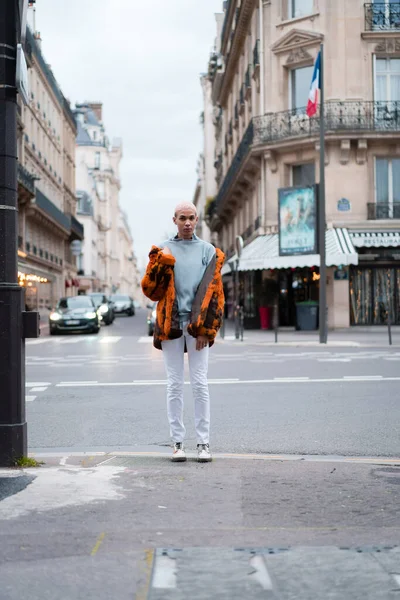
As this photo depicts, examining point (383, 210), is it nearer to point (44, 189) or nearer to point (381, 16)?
point (381, 16)

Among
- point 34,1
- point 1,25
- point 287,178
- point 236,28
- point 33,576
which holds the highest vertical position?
point 236,28

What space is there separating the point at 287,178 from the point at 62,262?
34674mm

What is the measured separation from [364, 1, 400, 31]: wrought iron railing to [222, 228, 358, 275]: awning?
7.65 meters

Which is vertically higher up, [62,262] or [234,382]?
[62,262]

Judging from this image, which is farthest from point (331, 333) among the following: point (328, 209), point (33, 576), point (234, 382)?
point (33, 576)

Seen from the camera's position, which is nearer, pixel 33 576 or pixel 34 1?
pixel 33 576

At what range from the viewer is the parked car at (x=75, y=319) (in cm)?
3151

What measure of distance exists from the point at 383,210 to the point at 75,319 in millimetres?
12060

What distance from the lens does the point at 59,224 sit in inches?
2297

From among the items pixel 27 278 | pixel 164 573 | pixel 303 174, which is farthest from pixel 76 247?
pixel 164 573

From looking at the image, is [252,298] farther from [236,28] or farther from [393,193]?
[236,28]

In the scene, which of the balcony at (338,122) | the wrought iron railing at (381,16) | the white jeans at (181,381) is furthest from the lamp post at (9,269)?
the wrought iron railing at (381,16)

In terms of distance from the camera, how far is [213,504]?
4.43 m

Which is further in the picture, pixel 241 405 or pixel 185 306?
pixel 241 405
